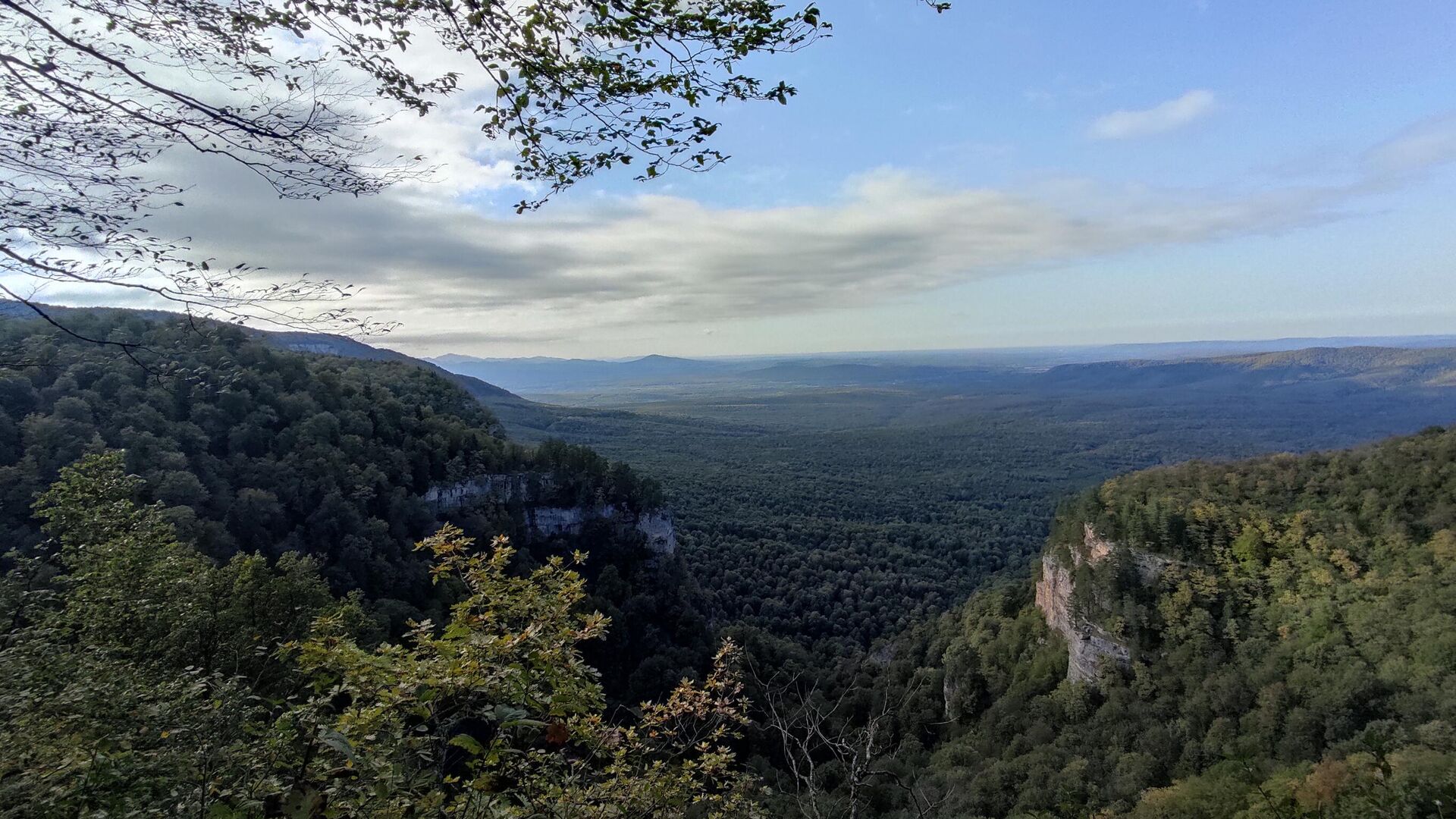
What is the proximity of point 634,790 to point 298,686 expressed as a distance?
8776 mm

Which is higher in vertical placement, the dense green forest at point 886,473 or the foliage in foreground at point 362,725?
the foliage in foreground at point 362,725

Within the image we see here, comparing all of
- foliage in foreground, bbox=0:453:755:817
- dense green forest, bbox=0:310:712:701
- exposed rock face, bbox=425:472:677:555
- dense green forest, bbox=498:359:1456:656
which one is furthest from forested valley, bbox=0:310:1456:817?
dense green forest, bbox=498:359:1456:656

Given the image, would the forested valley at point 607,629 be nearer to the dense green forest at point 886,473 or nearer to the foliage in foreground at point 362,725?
the foliage in foreground at point 362,725

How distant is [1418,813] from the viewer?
34.7 feet

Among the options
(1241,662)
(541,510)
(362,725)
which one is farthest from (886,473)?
(362,725)

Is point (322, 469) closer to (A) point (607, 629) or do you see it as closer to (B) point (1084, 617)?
(A) point (607, 629)

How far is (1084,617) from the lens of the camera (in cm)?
2741

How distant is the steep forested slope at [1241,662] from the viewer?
50.3 feet

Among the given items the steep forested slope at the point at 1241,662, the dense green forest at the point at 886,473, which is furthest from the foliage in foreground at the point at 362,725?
the dense green forest at the point at 886,473

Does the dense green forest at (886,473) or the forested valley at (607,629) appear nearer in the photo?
the forested valley at (607,629)

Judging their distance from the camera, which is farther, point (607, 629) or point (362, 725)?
point (607, 629)

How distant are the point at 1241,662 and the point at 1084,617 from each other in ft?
20.7

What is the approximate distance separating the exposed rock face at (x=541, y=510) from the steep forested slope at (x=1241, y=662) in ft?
59.2

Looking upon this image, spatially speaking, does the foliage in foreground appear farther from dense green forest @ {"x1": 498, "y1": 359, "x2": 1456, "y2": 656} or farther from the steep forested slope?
dense green forest @ {"x1": 498, "y1": 359, "x2": 1456, "y2": 656}
